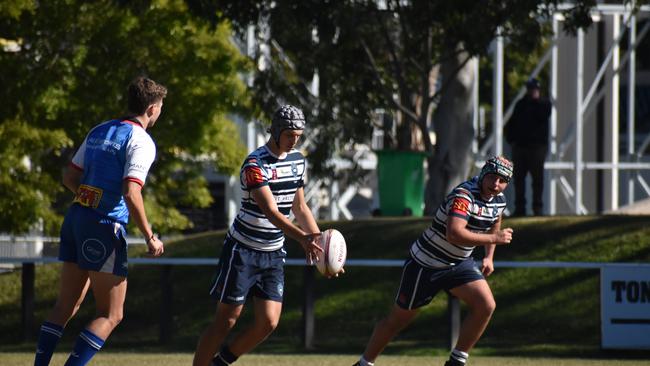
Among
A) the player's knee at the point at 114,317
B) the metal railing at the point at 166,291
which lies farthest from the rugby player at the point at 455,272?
the metal railing at the point at 166,291

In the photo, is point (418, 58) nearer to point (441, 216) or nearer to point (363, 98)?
point (363, 98)

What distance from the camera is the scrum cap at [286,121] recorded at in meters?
9.03

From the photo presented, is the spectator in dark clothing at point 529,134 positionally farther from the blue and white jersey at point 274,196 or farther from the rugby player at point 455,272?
the blue and white jersey at point 274,196

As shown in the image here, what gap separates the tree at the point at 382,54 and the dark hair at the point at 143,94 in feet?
40.0

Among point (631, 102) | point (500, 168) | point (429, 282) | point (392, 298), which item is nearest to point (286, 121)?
point (500, 168)

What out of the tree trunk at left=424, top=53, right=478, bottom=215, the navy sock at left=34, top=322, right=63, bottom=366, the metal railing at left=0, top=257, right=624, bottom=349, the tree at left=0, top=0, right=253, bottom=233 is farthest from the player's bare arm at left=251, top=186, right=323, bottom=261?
the tree trunk at left=424, top=53, right=478, bottom=215

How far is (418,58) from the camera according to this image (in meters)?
24.2

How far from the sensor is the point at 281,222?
8.80 m

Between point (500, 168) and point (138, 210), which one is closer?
point (138, 210)

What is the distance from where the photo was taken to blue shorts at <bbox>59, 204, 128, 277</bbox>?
8.44 m

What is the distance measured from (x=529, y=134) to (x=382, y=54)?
18.4 feet

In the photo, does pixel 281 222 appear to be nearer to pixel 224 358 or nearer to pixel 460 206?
pixel 224 358

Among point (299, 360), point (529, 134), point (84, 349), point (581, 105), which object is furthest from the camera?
point (581, 105)

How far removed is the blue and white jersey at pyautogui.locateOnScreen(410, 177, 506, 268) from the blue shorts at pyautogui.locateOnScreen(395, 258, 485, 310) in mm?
56
